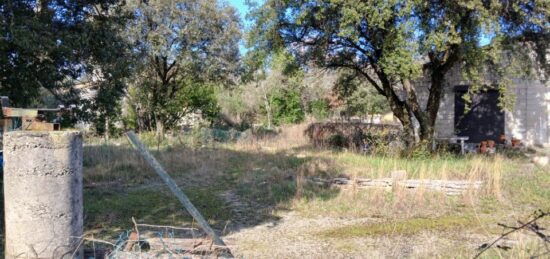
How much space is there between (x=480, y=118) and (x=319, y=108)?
38.0 feet

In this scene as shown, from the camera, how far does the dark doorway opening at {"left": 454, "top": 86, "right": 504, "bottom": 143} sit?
17.7 m

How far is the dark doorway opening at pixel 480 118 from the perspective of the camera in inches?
698

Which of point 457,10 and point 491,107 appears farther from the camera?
point 491,107

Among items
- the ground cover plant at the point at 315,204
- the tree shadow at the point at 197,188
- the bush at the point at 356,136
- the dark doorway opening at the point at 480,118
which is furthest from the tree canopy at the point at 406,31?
the dark doorway opening at the point at 480,118

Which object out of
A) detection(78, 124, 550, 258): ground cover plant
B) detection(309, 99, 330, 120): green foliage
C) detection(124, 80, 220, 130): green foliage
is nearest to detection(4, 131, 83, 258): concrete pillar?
detection(78, 124, 550, 258): ground cover plant

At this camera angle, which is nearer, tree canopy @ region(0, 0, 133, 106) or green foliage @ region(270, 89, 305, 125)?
tree canopy @ region(0, 0, 133, 106)

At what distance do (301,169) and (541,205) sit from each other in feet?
15.8

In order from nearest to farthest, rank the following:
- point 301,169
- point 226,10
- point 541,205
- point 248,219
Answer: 1. point 248,219
2. point 541,205
3. point 301,169
4. point 226,10

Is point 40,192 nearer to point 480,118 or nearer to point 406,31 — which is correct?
point 406,31

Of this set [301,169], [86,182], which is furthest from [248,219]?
[86,182]

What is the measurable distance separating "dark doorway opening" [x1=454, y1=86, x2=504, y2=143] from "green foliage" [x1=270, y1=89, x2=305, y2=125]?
10975 millimetres

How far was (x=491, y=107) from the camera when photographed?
17.7m

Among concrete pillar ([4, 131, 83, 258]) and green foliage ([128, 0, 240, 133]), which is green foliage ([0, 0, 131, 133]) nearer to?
concrete pillar ([4, 131, 83, 258])

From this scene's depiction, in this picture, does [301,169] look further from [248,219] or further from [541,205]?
[541,205]
